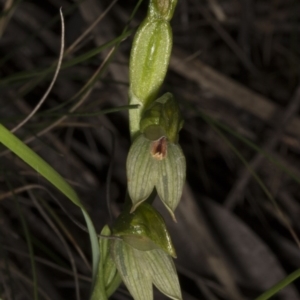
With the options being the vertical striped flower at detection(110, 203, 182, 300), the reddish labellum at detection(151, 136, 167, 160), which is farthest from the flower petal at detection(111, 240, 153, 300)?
the reddish labellum at detection(151, 136, 167, 160)

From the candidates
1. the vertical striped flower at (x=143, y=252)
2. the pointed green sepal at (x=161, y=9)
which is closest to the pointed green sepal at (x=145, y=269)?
the vertical striped flower at (x=143, y=252)

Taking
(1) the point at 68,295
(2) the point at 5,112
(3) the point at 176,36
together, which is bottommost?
(1) the point at 68,295

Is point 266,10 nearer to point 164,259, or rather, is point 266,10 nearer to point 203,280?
point 203,280

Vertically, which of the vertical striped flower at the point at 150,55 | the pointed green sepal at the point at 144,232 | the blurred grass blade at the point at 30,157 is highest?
the vertical striped flower at the point at 150,55

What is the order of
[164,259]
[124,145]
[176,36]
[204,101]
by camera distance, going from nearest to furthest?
[164,259], [124,145], [204,101], [176,36]

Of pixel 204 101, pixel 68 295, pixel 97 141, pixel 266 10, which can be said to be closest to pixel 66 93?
pixel 97 141

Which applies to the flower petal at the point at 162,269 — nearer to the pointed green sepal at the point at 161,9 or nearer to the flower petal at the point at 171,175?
the flower petal at the point at 171,175

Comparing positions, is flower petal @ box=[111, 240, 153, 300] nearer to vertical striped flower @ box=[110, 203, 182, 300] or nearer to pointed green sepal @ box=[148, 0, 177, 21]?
vertical striped flower @ box=[110, 203, 182, 300]

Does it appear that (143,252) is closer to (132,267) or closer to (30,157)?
(132,267)

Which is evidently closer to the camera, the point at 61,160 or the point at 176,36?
the point at 61,160
